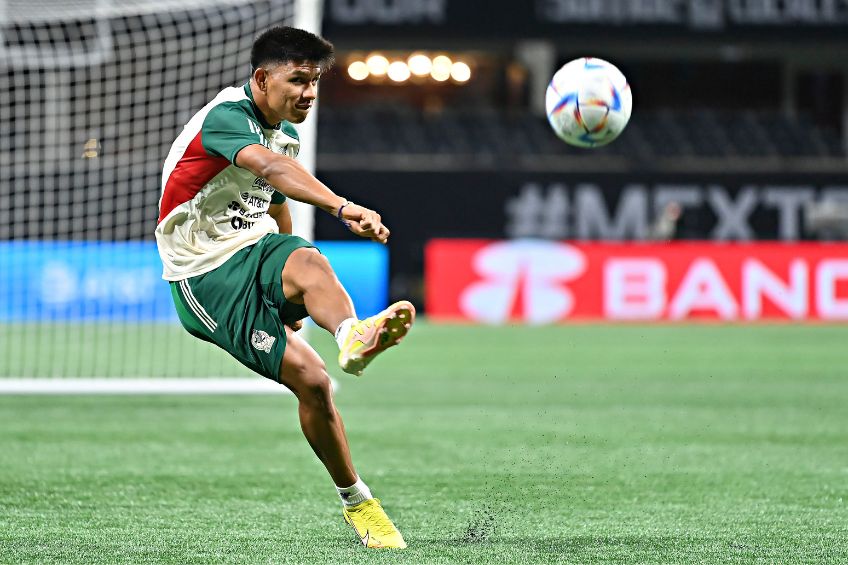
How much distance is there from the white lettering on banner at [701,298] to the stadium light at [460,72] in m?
10.4

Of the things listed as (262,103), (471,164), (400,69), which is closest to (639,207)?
(471,164)

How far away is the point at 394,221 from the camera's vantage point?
2264 cm

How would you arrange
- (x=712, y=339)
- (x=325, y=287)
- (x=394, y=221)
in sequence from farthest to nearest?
(x=394, y=221) → (x=712, y=339) → (x=325, y=287)

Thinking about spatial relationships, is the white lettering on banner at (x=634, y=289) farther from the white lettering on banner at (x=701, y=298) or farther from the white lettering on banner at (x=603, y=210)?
the white lettering on banner at (x=603, y=210)

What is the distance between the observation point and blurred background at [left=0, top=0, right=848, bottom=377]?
56.0 ft

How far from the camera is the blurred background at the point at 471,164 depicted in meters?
17.1

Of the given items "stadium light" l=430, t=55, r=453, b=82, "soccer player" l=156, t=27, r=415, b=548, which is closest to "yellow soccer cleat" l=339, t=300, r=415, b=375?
"soccer player" l=156, t=27, r=415, b=548

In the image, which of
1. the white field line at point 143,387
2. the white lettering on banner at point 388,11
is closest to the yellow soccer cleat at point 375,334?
the white field line at point 143,387

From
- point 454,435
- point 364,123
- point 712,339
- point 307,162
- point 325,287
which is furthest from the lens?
point 364,123

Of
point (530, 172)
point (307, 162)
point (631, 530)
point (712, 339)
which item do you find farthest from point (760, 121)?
point (631, 530)

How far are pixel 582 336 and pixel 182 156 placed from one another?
41.7 ft

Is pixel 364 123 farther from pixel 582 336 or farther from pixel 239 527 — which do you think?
pixel 239 527

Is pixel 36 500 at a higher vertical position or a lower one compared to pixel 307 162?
lower

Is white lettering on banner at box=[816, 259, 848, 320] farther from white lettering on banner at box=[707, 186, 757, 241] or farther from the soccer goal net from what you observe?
the soccer goal net
